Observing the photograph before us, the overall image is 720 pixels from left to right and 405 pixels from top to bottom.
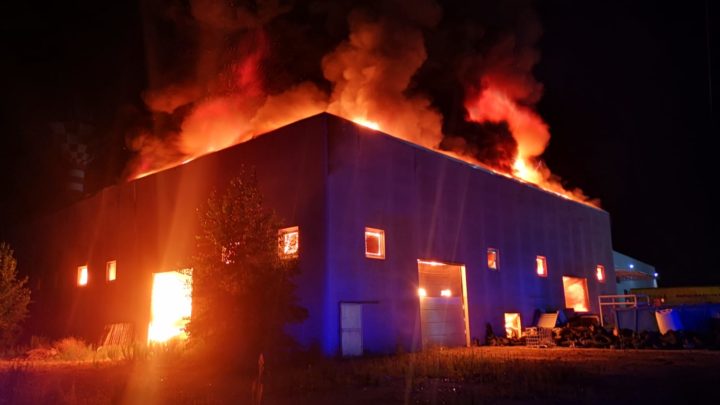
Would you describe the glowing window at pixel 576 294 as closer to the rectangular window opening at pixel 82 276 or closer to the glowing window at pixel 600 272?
the glowing window at pixel 600 272

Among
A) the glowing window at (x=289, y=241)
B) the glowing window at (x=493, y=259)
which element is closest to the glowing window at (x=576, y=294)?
the glowing window at (x=493, y=259)

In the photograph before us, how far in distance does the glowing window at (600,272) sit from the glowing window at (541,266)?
674 centimetres

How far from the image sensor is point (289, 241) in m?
17.8

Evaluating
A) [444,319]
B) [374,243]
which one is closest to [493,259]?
[444,319]

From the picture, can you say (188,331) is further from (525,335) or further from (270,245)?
(525,335)

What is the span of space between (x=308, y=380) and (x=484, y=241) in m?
13.4

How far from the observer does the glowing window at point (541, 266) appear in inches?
1072

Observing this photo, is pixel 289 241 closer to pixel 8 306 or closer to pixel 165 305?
pixel 165 305

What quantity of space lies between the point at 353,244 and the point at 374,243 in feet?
4.24

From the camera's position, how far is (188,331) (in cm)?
1559

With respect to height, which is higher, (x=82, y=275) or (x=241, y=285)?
(x=82, y=275)

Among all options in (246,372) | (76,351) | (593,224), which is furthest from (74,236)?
(593,224)

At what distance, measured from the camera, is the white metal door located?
16.6 metres

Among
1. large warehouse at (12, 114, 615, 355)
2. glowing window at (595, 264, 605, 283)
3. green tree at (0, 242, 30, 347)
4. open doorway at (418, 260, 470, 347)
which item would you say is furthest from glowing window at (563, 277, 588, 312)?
green tree at (0, 242, 30, 347)
